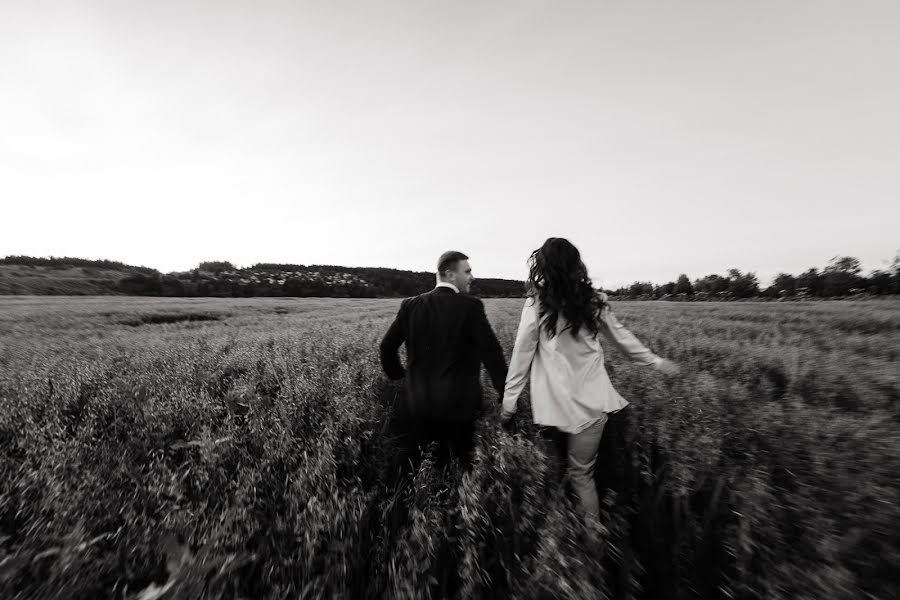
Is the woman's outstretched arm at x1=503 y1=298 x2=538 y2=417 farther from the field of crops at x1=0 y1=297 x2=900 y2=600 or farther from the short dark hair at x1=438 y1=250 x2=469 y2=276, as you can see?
the short dark hair at x1=438 y1=250 x2=469 y2=276

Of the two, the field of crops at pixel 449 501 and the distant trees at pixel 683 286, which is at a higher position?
the distant trees at pixel 683 286

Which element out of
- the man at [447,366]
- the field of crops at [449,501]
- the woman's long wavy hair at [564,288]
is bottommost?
the field of crops at [449,501]

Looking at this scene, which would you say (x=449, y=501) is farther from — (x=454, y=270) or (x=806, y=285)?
(x=806, y=285)

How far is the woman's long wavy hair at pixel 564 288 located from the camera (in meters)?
2.39

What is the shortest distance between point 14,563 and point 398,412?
2.71m

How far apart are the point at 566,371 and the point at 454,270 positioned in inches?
49.5

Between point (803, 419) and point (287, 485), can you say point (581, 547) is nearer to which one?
point (287, 485)

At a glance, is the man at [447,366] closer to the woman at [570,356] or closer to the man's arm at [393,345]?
the man's arm at [393,345]

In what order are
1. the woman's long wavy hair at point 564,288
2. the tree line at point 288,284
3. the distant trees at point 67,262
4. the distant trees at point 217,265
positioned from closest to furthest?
the woman's long wavy hair at point 564,288, the tree line at point 288,284, the distant trees at point 217,265, the distant trees at point 67,262

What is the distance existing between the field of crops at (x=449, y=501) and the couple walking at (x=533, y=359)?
307mm

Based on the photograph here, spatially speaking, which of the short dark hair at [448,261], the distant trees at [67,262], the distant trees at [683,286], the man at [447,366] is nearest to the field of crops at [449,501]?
the man at [447,366]

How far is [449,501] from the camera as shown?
2.12m

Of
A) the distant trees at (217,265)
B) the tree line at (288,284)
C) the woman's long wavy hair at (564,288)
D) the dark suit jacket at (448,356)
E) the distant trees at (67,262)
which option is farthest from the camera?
the distant trees at (67,262)

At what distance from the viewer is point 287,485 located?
2090mm
